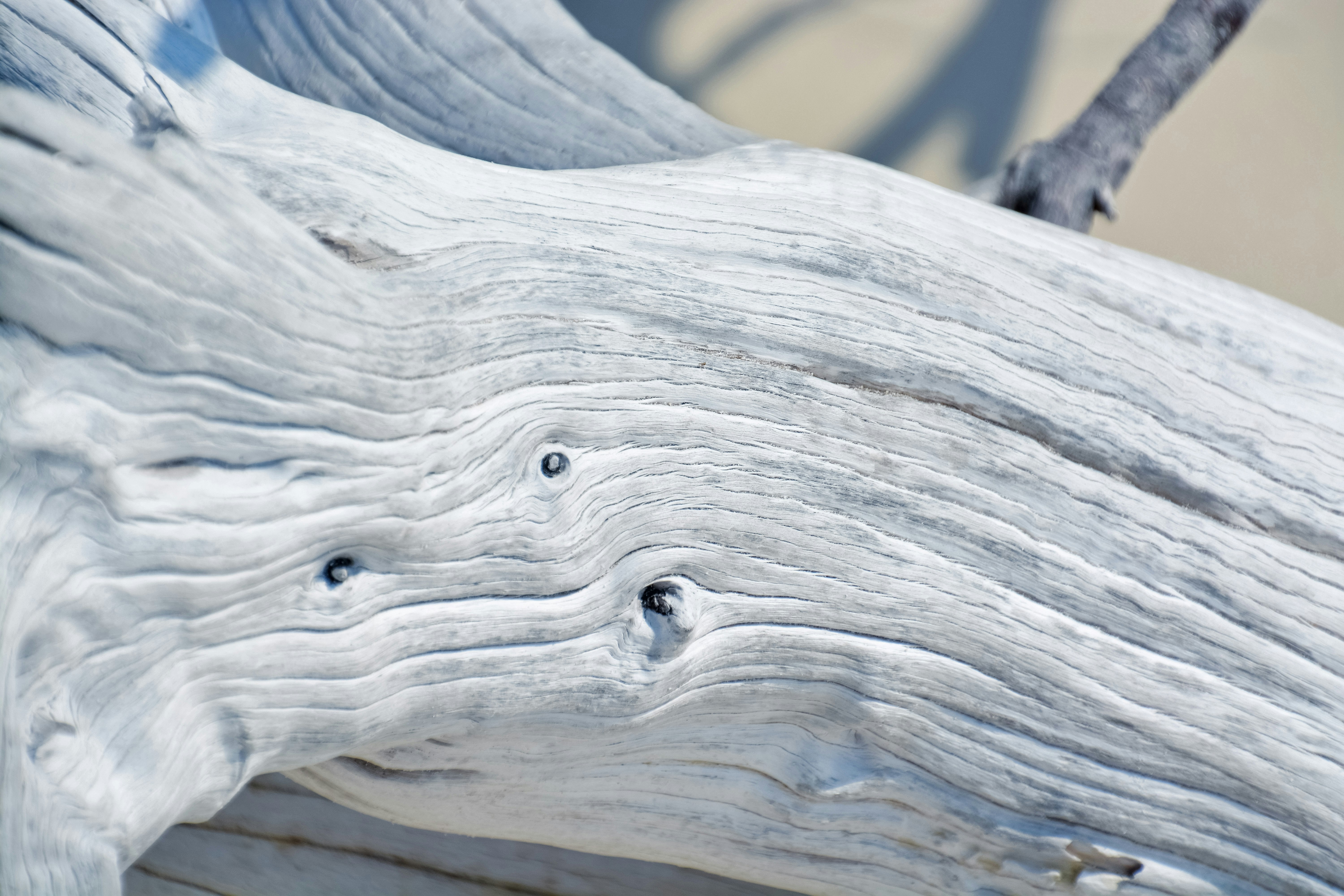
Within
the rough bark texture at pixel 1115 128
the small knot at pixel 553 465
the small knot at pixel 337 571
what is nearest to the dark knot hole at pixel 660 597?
the small knot at pixel 553 465

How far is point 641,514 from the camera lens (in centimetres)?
81

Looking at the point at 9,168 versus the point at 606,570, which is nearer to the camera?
the point at 9,168

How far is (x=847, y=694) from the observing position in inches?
33.7

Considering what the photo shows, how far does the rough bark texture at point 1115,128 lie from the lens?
148cm

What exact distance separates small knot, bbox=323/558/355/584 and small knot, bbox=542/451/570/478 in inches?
7.2

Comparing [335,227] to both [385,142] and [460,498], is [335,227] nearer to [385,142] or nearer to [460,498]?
[385,142]

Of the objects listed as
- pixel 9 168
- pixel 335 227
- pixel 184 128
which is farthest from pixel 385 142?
pixel 9 168

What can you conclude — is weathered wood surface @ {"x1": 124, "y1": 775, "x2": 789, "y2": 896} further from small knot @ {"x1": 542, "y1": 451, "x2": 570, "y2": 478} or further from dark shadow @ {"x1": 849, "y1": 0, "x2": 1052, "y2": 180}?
dark shadow @ {"x1": 849, "y1": 0, "x2": 1052, "y2": 180}

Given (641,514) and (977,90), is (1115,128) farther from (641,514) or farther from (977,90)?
(641,514)

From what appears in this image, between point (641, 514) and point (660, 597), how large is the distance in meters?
0.08

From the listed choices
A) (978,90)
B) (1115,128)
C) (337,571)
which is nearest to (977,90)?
(978,90)

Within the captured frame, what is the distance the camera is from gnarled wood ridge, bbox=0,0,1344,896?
61cm

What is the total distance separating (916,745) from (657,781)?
0.92 feet

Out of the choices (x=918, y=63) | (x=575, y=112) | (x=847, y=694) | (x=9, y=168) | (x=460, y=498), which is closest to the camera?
(x=9, y=168)
